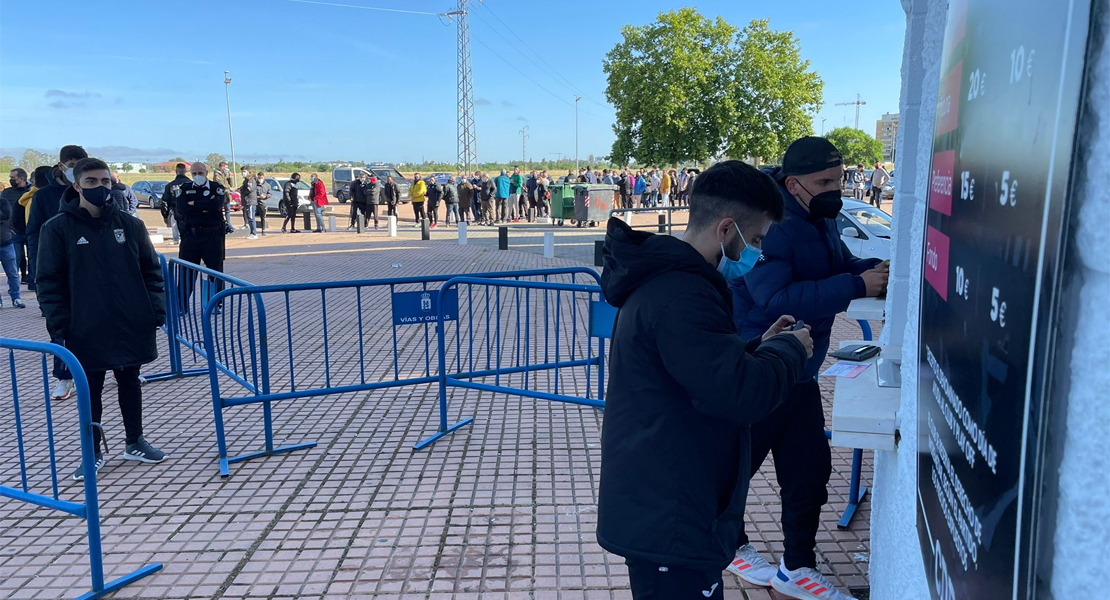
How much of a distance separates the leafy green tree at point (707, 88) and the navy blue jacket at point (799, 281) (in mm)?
20056

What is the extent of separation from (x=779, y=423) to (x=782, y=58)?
22.5m

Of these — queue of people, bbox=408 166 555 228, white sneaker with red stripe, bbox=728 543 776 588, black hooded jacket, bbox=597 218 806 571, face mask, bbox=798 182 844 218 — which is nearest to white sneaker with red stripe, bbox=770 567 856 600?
white sneaker with red stripe, bbox=728 543 776 588

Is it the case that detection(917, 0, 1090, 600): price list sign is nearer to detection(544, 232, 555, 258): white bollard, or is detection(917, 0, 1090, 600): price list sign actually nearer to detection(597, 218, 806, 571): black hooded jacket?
detection(597, 218, 806, 571): black hooded jacket

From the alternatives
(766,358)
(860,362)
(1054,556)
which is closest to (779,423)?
(860,362)

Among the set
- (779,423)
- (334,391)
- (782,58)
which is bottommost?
(334,391)

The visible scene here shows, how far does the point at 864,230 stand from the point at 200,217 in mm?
9244

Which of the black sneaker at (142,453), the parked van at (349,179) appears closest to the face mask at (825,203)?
the black sneaker at (142,453)

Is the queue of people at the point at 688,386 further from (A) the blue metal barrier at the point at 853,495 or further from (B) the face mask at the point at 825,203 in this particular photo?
(A) the blue metal barrier at the point at 853,495

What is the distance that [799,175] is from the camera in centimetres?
314

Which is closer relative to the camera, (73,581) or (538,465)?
(73,581)

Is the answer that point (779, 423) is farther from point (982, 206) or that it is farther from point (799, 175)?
point (982, 206)

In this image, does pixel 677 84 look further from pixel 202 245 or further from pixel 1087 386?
pixel 1087 386

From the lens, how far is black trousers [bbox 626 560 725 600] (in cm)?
203

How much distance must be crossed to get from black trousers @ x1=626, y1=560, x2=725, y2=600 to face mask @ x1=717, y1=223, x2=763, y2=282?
82 cm
